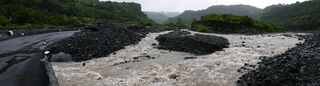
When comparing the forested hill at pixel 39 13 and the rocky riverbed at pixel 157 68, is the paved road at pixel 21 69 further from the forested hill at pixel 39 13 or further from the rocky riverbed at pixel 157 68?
the forested hill at pixel 39 13

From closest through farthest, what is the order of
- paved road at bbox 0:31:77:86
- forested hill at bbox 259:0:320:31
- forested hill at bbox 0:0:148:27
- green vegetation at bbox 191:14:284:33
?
paved road at bbox 0:31:77:86, green vegetation at bbox 191:14:284:33, forested hill at bbox 0:0:148:27, forested hill at bbox 259:0:320:31

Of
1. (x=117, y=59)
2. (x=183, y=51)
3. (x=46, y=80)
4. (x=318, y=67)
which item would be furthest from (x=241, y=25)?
(x=46, y=80)

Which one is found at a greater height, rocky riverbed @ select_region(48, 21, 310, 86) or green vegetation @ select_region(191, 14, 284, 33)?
green vegetation @ select_region(191, 14, 284, 33)

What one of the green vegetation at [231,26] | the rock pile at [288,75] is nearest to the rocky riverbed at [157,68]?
the rock pile at [288,75]

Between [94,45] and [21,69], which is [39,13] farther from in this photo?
[21,69]

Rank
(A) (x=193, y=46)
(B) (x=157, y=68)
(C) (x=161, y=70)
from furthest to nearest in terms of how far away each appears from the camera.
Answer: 1. (A) (x=193, y=46)
2. (B) (x=157, y=68)
3. (C) (x=161, y=70)

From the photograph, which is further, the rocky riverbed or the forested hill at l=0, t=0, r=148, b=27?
the forested hill at l=0, t=0, r=148, b=27

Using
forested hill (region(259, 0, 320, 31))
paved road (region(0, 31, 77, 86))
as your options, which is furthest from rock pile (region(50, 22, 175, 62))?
forested hill (region(259, 0, 320, 31))

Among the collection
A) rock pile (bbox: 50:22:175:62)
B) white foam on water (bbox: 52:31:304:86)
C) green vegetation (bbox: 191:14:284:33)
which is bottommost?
white foam on water (bbox: 52:31:304:86)

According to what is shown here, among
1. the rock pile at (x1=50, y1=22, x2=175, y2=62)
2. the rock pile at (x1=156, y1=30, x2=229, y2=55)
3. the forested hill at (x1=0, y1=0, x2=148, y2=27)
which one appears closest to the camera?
the rock pile at (x1=50, y1=22, x2=175, y2=62)

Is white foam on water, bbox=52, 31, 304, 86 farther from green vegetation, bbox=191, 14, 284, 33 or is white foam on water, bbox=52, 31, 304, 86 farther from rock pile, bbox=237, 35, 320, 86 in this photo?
green vegetation, bbox=191, 14, 284, 33

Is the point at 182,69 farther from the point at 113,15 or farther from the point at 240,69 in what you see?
the point at 113,15

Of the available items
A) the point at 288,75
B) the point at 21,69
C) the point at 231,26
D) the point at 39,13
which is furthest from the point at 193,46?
the point at 39,13

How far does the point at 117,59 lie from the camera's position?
65.4ft
